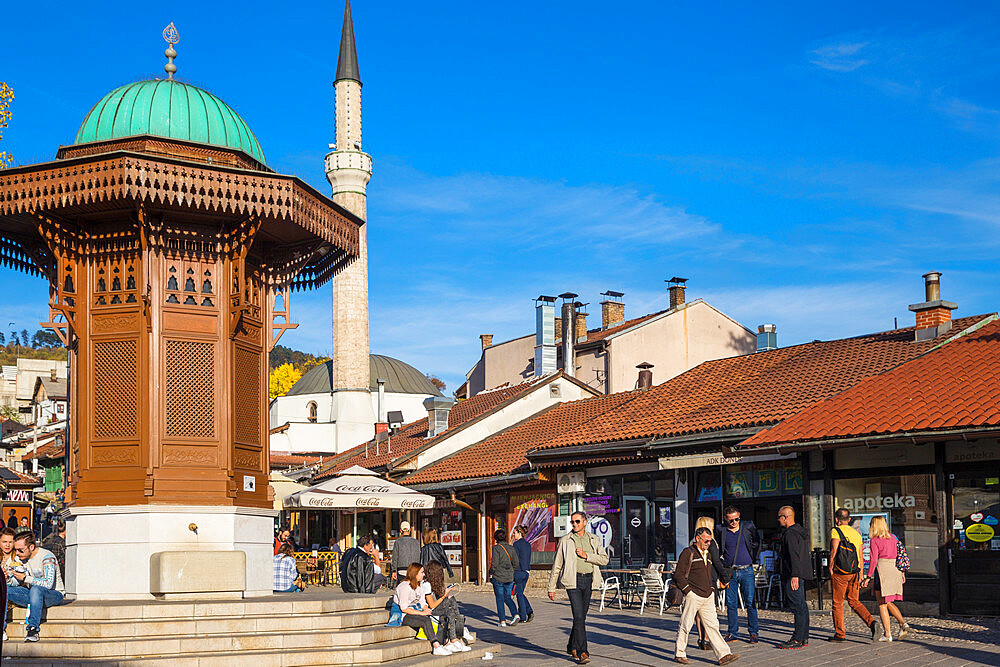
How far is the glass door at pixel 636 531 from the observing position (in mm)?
22781

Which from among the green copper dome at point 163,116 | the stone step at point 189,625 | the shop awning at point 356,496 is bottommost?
the stone step at point 189,625

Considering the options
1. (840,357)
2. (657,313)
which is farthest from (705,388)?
(657,313)

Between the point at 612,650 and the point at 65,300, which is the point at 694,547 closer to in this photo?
the point at 612,650

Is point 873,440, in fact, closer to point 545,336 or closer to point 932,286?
point 932,286

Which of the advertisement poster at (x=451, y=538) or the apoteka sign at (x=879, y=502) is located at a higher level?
the apoteka sign at (x=879, y=502)

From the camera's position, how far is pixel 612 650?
1323cm

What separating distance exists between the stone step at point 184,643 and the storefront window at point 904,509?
29.4ft

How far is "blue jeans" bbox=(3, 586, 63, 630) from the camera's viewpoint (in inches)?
468

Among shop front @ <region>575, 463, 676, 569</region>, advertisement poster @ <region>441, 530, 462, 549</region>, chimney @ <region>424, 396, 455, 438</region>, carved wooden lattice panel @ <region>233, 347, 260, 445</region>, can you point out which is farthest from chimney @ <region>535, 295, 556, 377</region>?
carved wooden lattice panel @ <region>233, 347, 260, 445</region>

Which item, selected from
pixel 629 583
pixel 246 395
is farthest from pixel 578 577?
pixel 629 583

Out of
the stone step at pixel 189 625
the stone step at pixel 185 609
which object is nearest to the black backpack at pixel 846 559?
the stone step at pixel 189 625

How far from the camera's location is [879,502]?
17547 millimetres

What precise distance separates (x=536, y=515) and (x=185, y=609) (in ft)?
48.4

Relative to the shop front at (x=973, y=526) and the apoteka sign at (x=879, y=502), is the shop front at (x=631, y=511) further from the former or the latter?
the shop front at (x=973, y=526)
